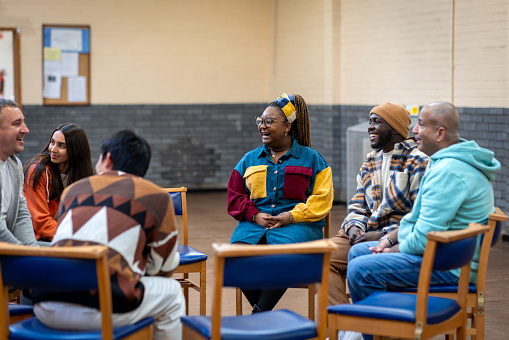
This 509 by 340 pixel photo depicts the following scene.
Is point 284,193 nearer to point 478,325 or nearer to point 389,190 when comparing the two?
point 389,190

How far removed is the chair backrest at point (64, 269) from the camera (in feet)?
7.16

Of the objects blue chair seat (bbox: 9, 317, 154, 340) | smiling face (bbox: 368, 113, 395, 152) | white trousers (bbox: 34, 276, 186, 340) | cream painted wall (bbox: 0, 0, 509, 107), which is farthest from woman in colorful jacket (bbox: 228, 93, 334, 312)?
cream painted wall (bbox: 0, 0, 509, 107)

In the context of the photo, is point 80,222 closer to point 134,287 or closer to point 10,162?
point 134,287

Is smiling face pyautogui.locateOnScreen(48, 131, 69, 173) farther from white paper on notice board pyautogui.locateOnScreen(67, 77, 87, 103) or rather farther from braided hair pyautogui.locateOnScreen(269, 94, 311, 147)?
white paper on notice board pyautogui.locateOnScreen(67, 77, 87, 103)

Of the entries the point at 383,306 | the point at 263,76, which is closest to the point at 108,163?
the point at 383,306

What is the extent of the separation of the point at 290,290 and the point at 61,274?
2766 mm

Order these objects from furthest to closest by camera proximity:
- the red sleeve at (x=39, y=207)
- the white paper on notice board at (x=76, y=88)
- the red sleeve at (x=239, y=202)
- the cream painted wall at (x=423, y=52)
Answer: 1. the white paper on notice board at (x=76, y=88)
2. the cream painted wall at (x=423, y=52)
3. the red sleeve at (x=239, y=202)
4. the red sleeve at (x=39, y=207)

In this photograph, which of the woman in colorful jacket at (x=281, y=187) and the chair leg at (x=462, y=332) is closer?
the chair leg at (x=462, y=332)

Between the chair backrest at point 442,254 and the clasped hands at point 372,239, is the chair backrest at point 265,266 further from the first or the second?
the clasped hands at point 372,239

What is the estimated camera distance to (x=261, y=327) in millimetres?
2354

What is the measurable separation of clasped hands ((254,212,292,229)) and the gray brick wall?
4.91m

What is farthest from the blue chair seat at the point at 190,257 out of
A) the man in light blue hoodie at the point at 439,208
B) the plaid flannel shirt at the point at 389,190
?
the man in light blue hoodie at the point at 439,208

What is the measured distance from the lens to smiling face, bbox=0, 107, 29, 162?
10.3ft

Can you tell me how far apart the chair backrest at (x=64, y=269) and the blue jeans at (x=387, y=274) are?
3.84 ft
